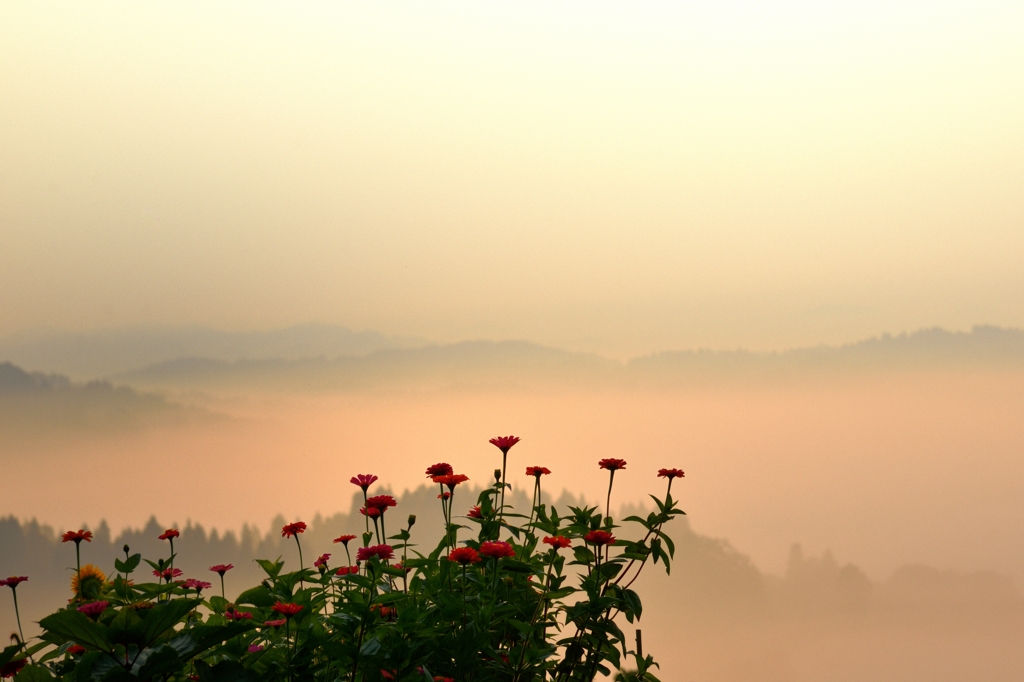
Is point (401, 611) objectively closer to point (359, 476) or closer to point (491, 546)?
point (491, 546)

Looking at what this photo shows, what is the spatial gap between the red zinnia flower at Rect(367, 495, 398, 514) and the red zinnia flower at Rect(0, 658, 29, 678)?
3.06 ft

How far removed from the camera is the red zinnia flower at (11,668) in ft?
6.35

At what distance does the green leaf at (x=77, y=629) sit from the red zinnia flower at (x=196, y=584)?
117 centimetres

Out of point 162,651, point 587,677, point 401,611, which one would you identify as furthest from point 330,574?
point 162,651

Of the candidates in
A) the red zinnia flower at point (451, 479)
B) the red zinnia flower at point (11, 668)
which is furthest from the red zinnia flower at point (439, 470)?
the red zinnia flower at point (11, 668)

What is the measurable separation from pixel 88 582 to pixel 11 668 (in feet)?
2.83

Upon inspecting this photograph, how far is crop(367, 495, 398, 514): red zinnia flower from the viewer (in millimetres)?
2365

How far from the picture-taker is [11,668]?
2.01 m

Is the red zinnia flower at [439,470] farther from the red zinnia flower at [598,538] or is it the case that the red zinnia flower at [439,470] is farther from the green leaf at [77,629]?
the green leaf at [77,629]

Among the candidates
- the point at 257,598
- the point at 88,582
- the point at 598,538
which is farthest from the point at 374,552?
the point at 88,582

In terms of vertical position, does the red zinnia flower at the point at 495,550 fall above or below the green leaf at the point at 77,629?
above

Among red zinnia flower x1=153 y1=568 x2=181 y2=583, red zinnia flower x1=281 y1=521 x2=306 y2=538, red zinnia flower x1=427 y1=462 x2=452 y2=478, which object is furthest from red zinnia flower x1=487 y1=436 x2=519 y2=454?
red zinnia flower x1=153 y1=568 x2=181 y2=583

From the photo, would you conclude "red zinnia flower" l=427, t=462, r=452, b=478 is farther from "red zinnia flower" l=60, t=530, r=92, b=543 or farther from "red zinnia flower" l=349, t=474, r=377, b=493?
"red zinnia flower" l=60, t=530, r=92, b=543

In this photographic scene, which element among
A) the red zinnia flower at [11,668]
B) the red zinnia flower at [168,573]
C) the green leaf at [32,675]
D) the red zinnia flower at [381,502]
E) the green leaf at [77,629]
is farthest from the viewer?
the red zinnia flower at [168,573]
